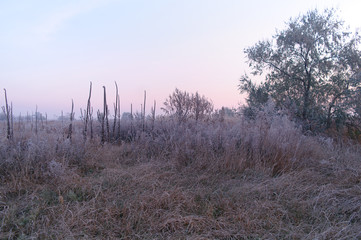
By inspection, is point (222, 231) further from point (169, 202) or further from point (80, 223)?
point (80, 223)

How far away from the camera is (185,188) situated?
4387mm

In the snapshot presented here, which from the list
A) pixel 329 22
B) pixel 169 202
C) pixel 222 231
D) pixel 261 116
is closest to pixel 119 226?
pixel 169 202

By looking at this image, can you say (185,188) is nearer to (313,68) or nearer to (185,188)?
(185,188)

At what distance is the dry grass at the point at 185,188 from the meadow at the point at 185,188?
2cm

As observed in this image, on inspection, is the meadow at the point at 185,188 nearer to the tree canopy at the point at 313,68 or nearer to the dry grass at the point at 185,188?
the dry grass at the point at 185,188

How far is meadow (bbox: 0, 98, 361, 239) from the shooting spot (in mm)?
3188

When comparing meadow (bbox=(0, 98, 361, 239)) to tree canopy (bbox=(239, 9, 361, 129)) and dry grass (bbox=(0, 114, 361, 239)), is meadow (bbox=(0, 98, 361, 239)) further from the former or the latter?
tree canopy (bbox=(239, 9, 361, 129))

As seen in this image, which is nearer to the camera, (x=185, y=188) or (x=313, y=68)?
(x=185, y=188)

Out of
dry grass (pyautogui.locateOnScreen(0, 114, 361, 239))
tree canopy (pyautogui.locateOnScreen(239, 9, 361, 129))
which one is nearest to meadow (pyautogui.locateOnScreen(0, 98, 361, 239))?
dry grass (pyautogui.locateOnScreen(0, 114, 361, 239))

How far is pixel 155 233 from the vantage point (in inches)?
123

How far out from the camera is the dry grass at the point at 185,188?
3186 mm

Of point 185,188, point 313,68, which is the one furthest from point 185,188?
point 313,68

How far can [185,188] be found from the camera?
14.4 ft

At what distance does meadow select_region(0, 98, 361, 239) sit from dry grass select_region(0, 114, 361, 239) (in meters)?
0.02
